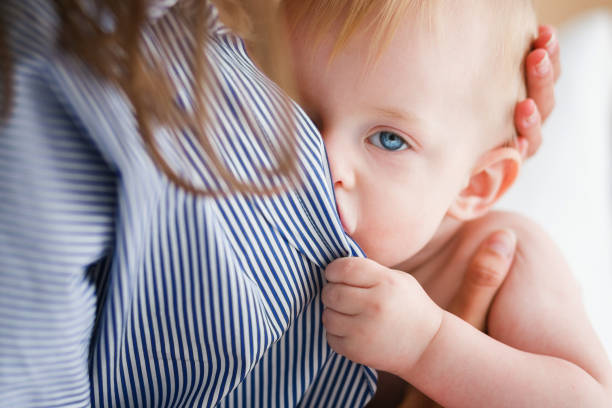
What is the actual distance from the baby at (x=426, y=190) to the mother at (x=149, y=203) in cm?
9

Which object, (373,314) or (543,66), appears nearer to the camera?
(373,314)

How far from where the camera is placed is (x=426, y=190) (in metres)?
0.76

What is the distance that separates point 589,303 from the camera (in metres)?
0.98

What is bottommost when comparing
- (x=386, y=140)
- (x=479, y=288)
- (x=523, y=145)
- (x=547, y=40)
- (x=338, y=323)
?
(x=338, y=323)

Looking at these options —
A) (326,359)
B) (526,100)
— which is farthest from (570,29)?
(326,359)

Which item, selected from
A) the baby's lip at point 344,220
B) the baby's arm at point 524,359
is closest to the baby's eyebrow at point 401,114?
the baby's lip at point 344,220

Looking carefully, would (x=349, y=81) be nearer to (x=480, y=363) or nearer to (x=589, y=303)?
(x=480, y=363)

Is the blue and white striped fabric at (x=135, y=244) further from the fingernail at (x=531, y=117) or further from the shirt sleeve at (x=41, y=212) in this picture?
the fingernail at (x=531, y=117)

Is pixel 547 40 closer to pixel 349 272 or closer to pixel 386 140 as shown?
pixel 386 140

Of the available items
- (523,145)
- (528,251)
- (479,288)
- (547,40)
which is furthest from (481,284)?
(547,40)

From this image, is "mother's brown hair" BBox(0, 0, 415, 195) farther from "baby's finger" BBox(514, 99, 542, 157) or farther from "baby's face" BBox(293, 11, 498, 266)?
"baby's finger" BBox(514, 99, 542, 157)

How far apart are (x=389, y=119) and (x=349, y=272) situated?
0.71 feet

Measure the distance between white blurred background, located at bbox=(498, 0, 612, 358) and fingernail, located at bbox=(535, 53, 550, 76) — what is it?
0.36 meters

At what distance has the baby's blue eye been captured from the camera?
0.72 m
